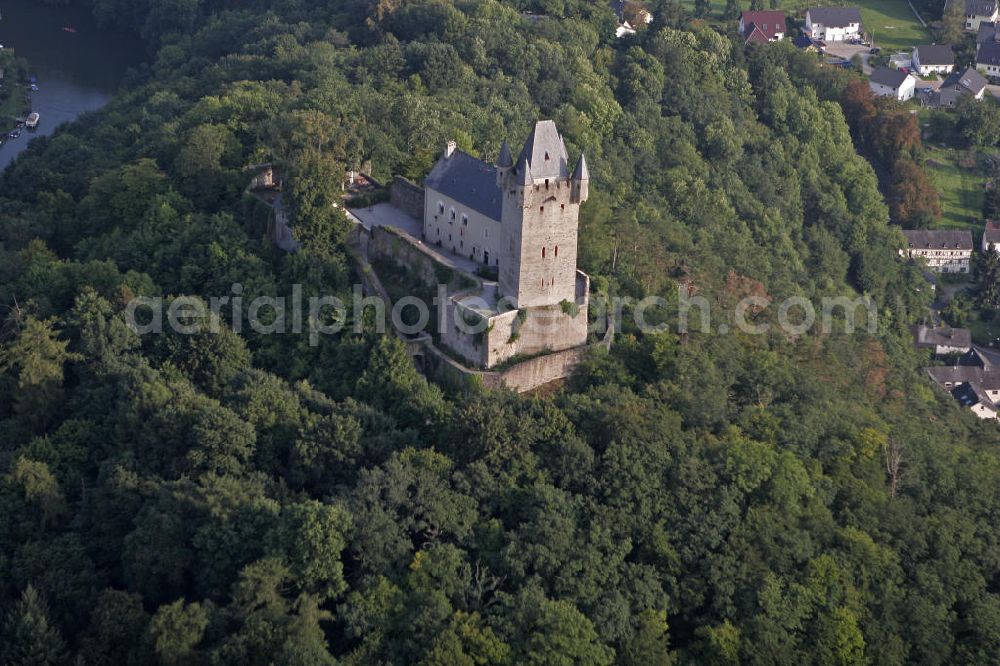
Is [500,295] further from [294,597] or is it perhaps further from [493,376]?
[294,597]

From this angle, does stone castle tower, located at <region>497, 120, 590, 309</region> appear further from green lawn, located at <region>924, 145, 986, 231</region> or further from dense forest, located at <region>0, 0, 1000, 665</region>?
green lawn, located at <region>924, 145, 986, 231</region>

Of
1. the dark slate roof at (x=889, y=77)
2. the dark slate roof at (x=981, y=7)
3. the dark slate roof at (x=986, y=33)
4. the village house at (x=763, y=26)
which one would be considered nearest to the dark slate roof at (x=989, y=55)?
the dark slate roof at (x=986, y=33)

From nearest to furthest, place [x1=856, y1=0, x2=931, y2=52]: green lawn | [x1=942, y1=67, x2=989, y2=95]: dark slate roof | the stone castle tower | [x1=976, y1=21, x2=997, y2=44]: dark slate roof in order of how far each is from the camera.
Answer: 1. the stone castle tower
2. [x1=942, y1=67, x2=989, y2=95]: dark slate roof
3. [x1=976, y1=21, x2=997, y2=44]: dark slate roof
4. [x1=856, y1=0, x2=931, y2=52]: green lawn

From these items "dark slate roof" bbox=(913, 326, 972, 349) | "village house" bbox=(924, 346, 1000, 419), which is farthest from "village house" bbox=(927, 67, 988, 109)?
"village house" bbox=(924, 346, 1000, 419)

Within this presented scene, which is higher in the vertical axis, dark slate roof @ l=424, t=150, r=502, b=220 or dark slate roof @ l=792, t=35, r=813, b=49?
dark slate roof @ l=424, t=150, r=502, b=220

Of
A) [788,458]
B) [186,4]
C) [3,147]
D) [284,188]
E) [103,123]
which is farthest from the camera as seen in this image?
[186,4]

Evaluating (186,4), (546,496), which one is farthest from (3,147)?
(546,496)
